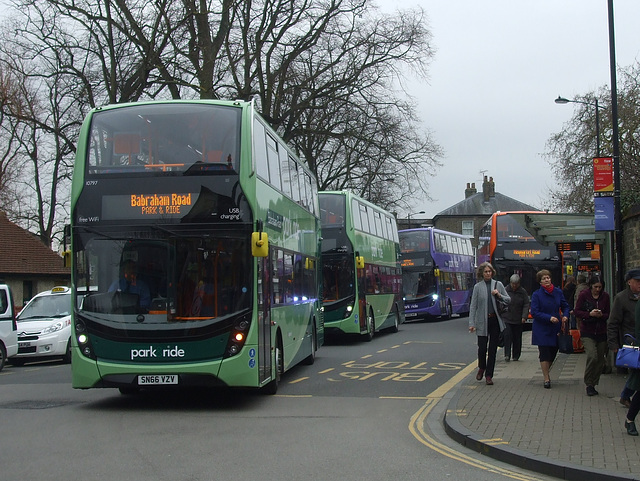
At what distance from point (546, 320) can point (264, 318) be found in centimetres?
414

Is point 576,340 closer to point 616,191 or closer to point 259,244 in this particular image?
point 616,191

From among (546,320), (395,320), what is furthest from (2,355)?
(395,320)

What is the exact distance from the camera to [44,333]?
19.2 meters

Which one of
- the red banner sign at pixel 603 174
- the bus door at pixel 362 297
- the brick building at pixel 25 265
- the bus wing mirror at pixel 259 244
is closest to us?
the bus wing mirror at pixel 259 244

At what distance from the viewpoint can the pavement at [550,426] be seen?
6980 mm

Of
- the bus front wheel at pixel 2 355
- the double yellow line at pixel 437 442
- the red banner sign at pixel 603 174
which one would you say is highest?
the red banner sign at pixel 603 174

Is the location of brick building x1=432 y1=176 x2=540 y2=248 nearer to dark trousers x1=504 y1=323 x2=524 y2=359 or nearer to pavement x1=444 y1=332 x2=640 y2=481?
dark trousers x1=504 y1=323 x2=524 y2=359

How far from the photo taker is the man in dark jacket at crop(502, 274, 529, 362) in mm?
16281

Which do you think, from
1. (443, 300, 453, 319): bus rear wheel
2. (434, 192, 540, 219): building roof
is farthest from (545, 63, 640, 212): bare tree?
(434, 192, 540, 219): building roof

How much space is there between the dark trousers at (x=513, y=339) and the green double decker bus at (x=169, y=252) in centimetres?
730

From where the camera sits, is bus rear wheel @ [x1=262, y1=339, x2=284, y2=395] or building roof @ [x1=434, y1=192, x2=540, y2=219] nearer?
bus rear wheel @ [x1=262, y1=339, x2=284, y2=395]

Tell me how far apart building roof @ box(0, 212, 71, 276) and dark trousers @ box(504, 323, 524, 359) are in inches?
1031

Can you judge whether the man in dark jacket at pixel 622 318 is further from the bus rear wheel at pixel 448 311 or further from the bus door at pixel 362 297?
the bus rear wheel at pixel 448 311

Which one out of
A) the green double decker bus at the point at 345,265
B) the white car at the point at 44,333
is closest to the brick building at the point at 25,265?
the white car at the point at 44,333
